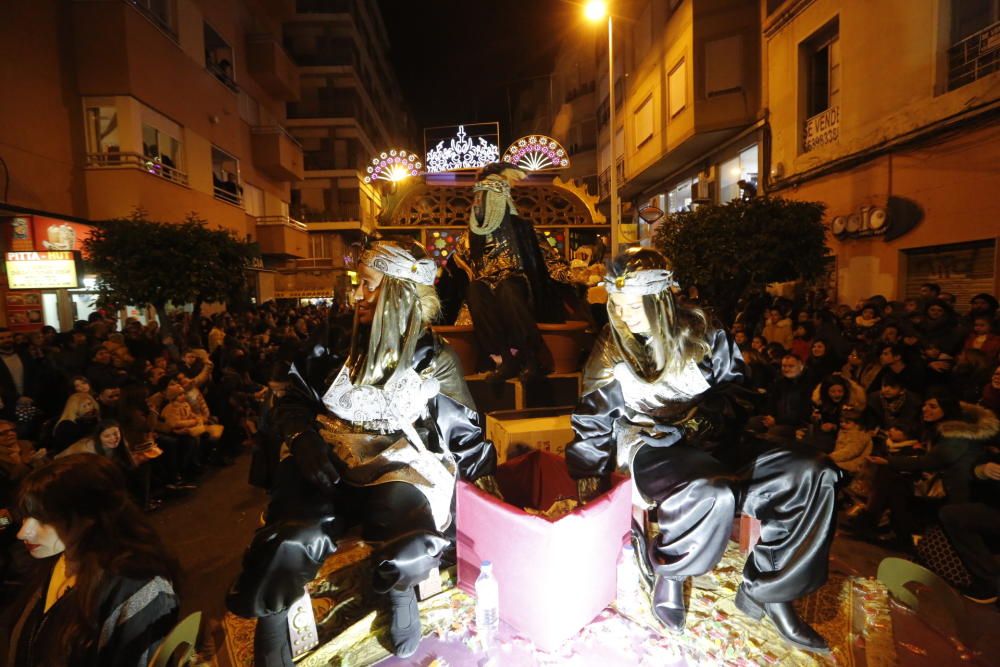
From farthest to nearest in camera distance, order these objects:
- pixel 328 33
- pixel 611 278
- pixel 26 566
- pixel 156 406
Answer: pixel 328 33 → pixel 156 406 → pixel 26 566 → pixel 611 278

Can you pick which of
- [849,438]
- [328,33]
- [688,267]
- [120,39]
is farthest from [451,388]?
[328,33]

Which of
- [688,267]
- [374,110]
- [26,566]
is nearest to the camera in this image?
[26,566]

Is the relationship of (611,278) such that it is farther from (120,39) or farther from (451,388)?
(120,39)

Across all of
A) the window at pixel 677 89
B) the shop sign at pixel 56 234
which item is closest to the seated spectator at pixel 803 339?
the window at pixel 677 89

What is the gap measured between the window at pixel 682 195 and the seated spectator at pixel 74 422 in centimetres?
1639

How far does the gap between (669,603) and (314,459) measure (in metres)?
1.81

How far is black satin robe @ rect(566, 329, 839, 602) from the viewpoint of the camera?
7.07 feet

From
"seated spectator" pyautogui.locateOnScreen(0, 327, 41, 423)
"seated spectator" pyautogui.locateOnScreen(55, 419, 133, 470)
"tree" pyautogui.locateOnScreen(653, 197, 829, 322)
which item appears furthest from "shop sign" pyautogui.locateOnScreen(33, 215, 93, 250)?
"tree" pyautogui.locateOnScreen(653, 197, 829, 322)

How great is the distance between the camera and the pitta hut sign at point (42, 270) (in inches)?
314

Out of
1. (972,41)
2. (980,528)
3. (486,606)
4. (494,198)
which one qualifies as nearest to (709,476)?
(486,606)

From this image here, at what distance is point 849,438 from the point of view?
459 cm

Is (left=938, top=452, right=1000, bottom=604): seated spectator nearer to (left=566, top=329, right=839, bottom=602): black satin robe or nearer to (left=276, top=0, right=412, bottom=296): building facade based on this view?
(left=566, top=329, right=839, bottom=602): black satin robe

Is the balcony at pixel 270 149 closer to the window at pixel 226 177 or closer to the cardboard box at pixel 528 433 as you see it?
the window at pixel 226 177

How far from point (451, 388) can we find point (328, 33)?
35822 mm
